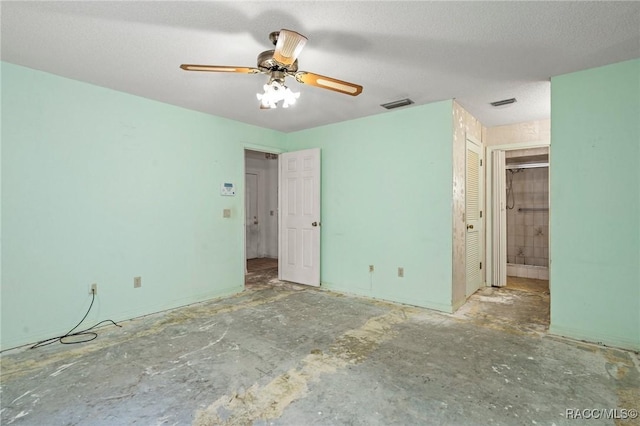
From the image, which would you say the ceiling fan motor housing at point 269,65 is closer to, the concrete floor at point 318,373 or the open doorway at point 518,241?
the concrete floor at point 318,373

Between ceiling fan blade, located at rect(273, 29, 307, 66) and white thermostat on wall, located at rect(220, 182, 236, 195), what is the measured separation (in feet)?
8.39

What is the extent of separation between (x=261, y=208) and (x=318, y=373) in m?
5.33

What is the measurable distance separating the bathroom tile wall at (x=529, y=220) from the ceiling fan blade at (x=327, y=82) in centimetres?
498

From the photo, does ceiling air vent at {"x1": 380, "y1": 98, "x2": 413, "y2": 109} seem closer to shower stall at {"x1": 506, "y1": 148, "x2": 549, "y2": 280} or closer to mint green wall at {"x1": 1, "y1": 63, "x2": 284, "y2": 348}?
mint green wall at {"x1": 1, "y1": 63, "x2": 284, "y2": 348}

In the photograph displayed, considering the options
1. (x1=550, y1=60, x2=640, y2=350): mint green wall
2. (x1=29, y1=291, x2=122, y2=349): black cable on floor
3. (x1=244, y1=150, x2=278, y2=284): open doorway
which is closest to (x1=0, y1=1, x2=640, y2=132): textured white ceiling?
(x1=550, y1=60, x2=640, y2=350): mint green wall

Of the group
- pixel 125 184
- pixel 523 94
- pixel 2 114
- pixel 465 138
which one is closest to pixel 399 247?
→ pixel 465 138

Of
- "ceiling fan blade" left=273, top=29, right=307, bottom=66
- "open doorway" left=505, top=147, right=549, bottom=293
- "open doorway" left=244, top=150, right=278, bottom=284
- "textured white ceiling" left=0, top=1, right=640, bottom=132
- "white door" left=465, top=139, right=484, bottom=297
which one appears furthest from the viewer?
"open doorway" left=244, top=150, right=278, bottom=284

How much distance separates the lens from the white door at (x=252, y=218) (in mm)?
6930

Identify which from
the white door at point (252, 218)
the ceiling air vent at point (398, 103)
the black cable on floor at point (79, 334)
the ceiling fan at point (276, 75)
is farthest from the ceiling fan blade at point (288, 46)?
the white door at point (252, 218)

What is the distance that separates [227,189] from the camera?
4246 millimetres

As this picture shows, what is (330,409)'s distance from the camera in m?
1.84

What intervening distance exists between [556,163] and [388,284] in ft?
7.20

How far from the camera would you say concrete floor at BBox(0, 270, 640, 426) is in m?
1.81

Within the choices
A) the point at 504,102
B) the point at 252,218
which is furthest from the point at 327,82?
the point at 252,218
